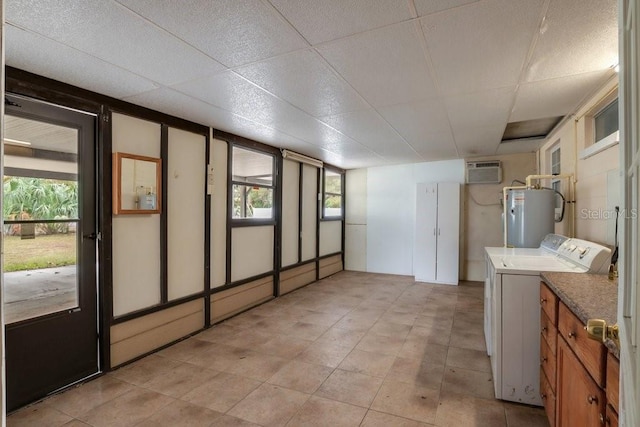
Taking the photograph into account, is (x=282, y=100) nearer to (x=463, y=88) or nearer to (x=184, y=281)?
(x=463, y=88)

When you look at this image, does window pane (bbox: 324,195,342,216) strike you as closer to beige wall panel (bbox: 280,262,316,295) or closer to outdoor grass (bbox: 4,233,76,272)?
beige wall panel (bbox: 280,262,316,295)

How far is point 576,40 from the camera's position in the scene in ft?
5.98

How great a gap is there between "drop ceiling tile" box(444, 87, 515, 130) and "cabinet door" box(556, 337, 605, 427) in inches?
78.5

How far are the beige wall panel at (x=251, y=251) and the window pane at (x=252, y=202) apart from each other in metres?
0.20

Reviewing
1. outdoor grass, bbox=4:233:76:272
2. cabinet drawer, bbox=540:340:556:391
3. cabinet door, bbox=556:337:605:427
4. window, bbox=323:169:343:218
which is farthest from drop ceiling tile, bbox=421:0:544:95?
window, bbox=323:169:343:218

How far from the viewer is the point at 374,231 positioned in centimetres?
695

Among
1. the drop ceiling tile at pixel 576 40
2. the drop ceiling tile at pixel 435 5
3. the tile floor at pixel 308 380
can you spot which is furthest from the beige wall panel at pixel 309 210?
the drop ceiling tile at pixel 435 5

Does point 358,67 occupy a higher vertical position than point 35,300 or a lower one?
higher

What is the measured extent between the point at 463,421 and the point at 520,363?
0.59m

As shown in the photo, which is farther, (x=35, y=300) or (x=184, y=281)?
(x=184, y=281)

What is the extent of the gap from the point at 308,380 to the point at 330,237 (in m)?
4.25

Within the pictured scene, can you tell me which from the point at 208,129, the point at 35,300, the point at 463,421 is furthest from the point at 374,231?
the point at 35,300

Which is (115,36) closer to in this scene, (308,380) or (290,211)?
(308,380)

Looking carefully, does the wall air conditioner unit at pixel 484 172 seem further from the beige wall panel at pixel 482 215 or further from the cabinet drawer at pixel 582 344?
the cabinet drawer at pixel 582 344
